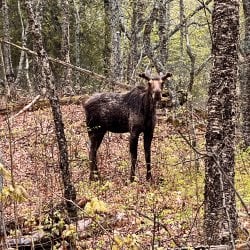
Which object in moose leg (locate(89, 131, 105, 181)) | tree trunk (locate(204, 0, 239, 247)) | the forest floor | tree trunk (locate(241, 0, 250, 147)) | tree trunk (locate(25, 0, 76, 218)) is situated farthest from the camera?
tree trunk (locate(241, 0, 250, 147))

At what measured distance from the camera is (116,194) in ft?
31.8

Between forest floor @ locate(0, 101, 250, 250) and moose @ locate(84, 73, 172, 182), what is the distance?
43cm

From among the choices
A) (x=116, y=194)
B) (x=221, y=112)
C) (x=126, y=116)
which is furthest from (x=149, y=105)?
(x=221, y=112)

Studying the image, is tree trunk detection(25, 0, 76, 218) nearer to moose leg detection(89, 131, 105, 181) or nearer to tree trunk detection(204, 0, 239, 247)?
tree trunk detection(204, 0, 239, 247)

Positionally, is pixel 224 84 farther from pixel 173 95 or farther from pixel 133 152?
pixel 173 95

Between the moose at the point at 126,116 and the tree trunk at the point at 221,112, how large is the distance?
4924mm

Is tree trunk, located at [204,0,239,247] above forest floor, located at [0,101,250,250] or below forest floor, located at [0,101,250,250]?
above


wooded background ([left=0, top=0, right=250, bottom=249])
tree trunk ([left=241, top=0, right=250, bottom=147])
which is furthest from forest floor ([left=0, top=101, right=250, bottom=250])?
tree trunk ([left=241, top=0, right=250, bottom=147])

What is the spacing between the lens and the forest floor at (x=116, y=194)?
5.88 meters

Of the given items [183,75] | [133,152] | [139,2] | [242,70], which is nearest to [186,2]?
[183,75]

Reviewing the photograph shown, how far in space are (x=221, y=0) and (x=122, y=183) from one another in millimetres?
5845

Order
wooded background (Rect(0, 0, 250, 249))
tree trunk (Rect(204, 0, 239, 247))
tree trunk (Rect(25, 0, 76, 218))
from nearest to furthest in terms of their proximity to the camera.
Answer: wooded background (Rect(0, 0, 250, 249))
tree trunk (Rect(204, 0, 239, 247))
tree trunk (Rect(25, 0, 76, 218))

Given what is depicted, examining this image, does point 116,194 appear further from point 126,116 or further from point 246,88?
point 246,88

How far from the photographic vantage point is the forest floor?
19.3 feet
